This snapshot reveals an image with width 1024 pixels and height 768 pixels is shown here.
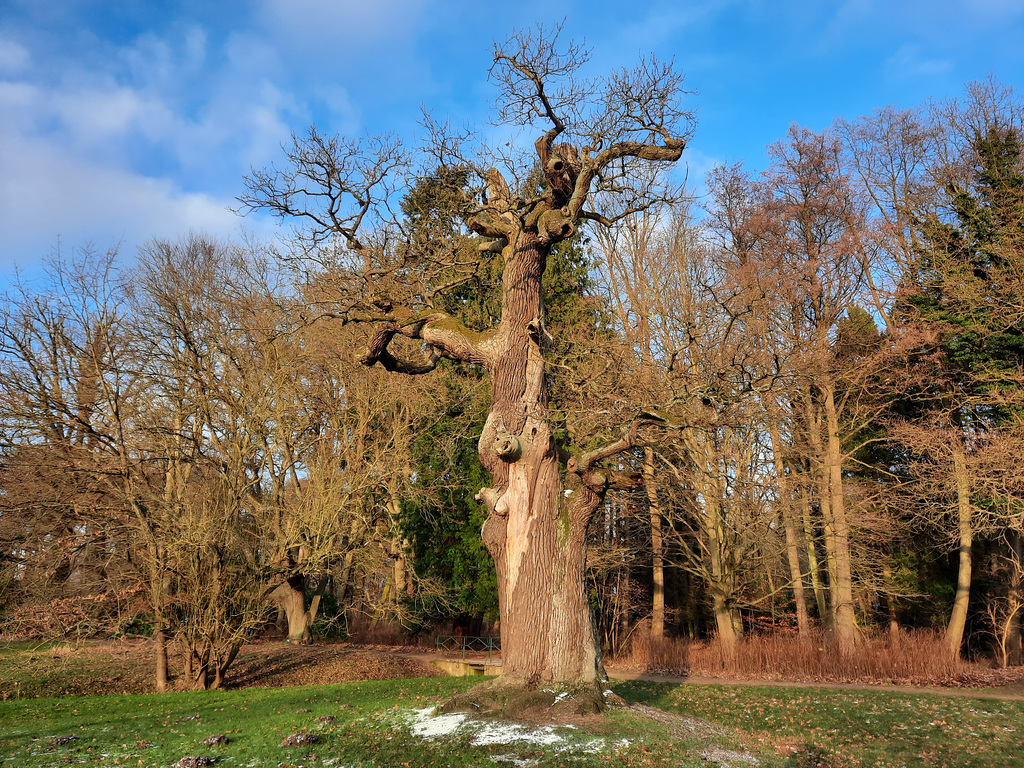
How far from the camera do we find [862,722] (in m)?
9.05

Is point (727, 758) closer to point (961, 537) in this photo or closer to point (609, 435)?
point (609, 435)

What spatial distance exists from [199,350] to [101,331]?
2420 mm

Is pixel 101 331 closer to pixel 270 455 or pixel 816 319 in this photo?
pixel 270 455

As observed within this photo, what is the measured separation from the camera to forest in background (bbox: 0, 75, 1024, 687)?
1256 centimetres

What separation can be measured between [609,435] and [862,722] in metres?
5.39

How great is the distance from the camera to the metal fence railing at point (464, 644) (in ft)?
63.9

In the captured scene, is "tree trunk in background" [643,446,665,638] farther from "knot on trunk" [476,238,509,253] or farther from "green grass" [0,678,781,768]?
"green grass" [0,678,781,768]

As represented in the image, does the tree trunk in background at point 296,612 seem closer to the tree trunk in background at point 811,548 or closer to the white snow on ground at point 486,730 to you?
the white snow on ground at point 486,730

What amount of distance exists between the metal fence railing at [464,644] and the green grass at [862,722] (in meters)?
7.92

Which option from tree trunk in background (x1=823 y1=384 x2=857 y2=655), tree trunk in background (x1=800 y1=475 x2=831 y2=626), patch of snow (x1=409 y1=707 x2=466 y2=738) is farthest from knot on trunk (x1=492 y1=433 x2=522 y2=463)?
tree trunk in background (x1=823 y1=384 x2=857 y2=655)

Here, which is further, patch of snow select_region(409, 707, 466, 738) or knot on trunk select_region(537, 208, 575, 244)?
knot on trunk select_region(537, 208, 575, 244)

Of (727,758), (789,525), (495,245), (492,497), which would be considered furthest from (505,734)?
(789,525)

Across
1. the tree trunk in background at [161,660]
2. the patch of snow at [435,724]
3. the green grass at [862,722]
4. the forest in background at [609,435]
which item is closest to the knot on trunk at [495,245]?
the forest in background at [609,435]

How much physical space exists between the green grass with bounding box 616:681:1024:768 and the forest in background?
3989mm
